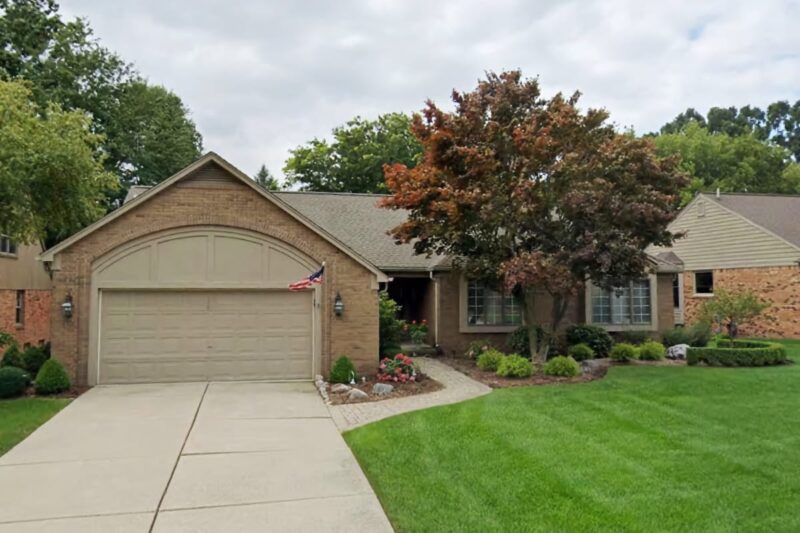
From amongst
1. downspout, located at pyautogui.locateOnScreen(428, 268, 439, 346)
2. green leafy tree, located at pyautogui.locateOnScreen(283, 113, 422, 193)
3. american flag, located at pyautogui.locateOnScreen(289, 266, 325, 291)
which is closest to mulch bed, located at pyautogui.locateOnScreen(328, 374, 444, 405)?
american flag, located at pyautogui.locateOnScreen(289, 266, 325, 291)

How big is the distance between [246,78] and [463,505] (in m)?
17.2

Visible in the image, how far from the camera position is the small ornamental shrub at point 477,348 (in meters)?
15.5

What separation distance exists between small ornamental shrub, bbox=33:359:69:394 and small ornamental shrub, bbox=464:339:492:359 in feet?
31.5

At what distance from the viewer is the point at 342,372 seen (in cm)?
1228

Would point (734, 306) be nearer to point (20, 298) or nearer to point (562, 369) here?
point (562, 369)

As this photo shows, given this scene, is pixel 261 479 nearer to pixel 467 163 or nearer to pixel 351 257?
pixel 351 257

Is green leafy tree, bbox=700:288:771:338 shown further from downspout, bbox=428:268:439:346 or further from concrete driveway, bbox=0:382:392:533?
concrete driveway, bbox=0:382:392:533

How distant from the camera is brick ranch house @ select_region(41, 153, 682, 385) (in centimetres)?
1216

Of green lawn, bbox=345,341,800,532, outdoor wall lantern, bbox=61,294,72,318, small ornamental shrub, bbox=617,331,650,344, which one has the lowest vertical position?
green lawn, bbox=345,341,800,532

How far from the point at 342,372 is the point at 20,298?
14.7 m

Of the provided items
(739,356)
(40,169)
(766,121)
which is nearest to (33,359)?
(40,169)

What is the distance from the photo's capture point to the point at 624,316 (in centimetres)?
1838

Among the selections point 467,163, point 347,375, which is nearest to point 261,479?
point 347,375

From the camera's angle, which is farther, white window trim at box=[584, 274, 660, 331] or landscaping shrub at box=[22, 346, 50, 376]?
white window trim at box=[584, 274, 660, 331]
